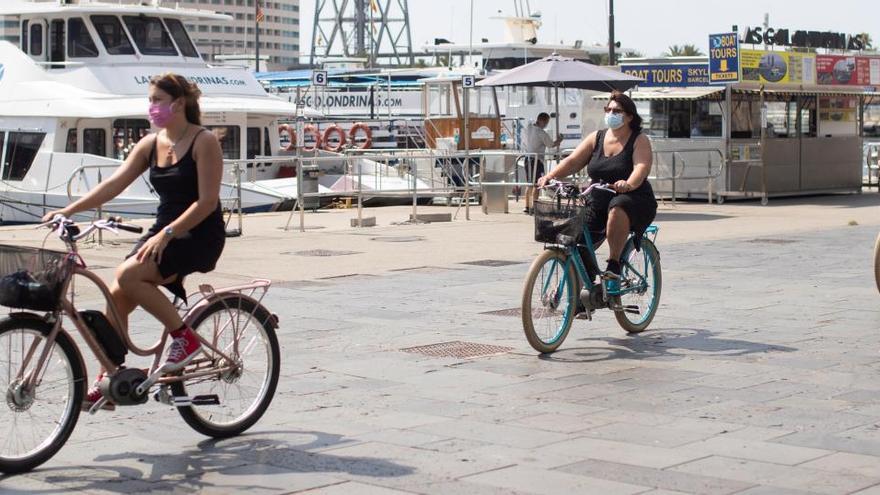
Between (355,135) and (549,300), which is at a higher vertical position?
(355,135)

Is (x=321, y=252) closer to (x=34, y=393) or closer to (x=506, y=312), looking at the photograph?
(x=506, y=312)

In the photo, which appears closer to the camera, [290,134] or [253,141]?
[253,141]

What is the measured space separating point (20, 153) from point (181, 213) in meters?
20.2

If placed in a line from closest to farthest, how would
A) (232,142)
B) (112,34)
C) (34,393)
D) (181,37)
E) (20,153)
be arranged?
(34,393), (20,153), (112,34), (232,142), (181,37)

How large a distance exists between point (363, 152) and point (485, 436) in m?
24.5

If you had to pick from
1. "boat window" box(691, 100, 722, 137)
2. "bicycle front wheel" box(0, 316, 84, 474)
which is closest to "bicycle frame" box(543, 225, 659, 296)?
"bicycle front wheel" box(0, 316, 84, 474)

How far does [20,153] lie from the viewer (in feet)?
A: 84.7

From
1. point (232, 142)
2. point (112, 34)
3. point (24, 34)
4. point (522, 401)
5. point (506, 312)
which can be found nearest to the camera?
point (522, 401)

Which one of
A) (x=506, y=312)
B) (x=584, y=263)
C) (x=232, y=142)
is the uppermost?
(x=232, y=142)

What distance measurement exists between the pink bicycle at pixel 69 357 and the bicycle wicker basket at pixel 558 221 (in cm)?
294

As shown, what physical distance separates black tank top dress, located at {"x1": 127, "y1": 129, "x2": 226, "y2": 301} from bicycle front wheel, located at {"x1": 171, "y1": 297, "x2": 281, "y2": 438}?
0.26 m

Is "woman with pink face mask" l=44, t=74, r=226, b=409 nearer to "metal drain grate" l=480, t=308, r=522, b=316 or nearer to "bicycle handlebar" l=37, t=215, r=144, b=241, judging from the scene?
"bicycle handlebar" l=37, t=215, r=144, b=241

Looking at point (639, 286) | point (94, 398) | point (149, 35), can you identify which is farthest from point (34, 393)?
point (149, 35)

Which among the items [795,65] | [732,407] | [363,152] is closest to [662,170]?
[795,65]
